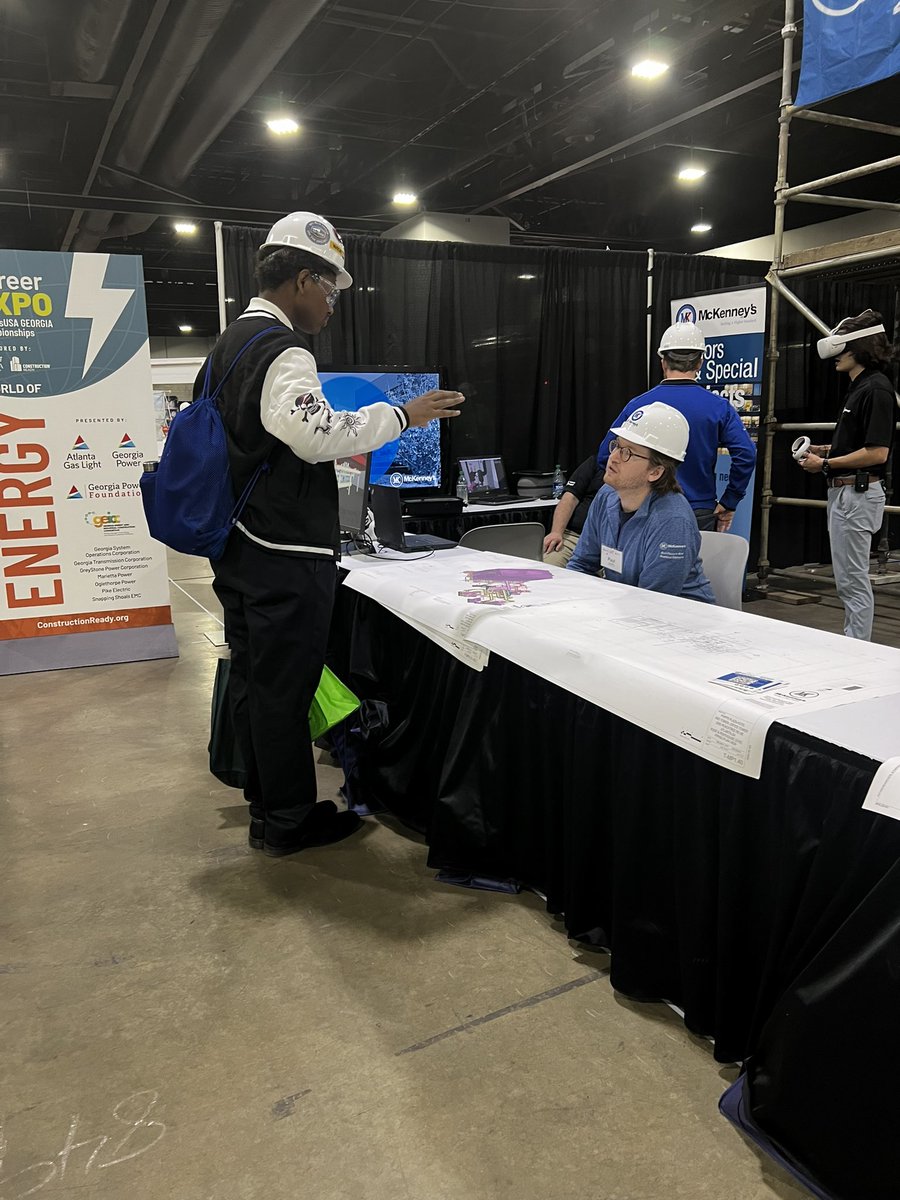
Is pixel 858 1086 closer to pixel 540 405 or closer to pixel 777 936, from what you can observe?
pixel 777 936

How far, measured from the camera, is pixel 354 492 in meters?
3.10

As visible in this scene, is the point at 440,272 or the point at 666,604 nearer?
the point at 666,604

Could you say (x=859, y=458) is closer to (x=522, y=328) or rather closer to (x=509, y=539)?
(x=509, y=539)

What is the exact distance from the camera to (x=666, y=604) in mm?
2135

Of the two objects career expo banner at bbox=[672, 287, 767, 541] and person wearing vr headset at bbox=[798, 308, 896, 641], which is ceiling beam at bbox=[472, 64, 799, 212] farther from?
person wearing vr headset at bbox=[798, 308, 896, 641]

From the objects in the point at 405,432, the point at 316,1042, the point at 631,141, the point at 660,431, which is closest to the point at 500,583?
the point at 660,431

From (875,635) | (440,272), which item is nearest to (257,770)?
(875,635)

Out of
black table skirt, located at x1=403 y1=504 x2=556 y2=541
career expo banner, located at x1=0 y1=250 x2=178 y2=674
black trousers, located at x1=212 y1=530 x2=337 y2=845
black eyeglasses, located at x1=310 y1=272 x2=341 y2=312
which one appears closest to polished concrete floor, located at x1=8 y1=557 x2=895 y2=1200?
black trousers, located at x1=212 y1=530 x2=337 y2=845

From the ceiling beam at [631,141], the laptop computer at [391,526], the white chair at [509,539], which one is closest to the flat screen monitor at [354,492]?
the laptop computer at [391,526]

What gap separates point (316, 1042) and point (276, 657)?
0.91m

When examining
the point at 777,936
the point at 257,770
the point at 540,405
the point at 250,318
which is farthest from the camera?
the point at 540,405

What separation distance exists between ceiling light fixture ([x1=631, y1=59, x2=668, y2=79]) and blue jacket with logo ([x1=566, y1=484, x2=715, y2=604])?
4.15 meters

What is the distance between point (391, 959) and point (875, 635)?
391cm

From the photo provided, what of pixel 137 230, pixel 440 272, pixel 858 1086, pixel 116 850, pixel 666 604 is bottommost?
pixel 116 850
